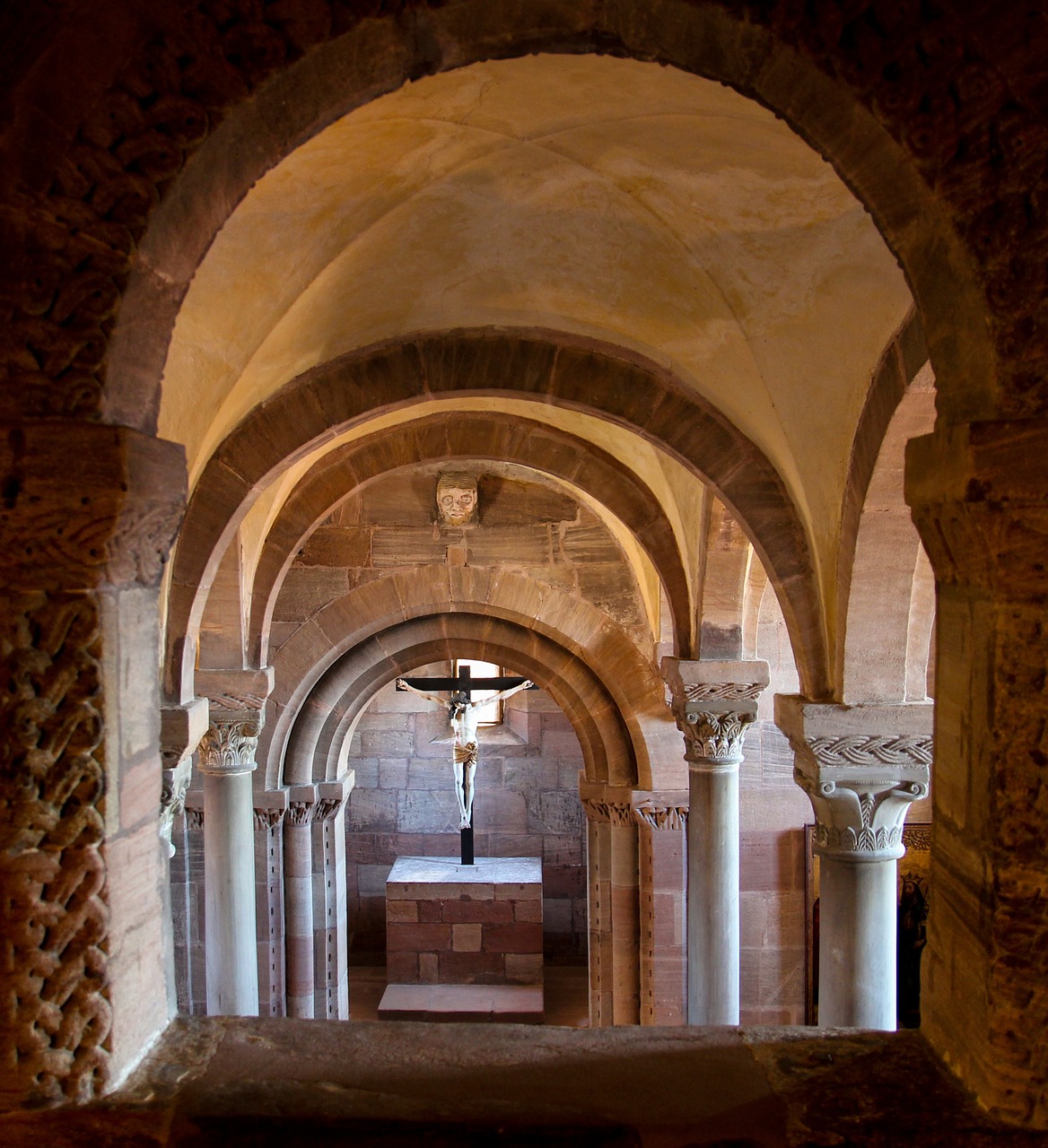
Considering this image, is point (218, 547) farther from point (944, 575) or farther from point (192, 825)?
point (192, 825)

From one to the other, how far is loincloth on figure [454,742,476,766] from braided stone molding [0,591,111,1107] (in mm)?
10408

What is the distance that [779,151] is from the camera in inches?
136

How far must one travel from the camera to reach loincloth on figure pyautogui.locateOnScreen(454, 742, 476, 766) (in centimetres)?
1240

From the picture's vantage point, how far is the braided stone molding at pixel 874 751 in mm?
4754

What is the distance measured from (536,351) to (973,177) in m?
3.34

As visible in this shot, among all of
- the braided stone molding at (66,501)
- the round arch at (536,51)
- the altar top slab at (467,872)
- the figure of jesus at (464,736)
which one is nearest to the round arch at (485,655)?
the figure of jesus at (464,736)

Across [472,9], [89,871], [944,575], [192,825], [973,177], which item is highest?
[472,9]

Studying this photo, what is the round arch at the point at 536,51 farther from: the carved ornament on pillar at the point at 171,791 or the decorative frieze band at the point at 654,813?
the decorative frieze band at the point at 654,813

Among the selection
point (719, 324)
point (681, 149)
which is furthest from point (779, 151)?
point (719, 324)

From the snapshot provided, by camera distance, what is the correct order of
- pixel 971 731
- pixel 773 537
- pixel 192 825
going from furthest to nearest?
1. pixel 192 825
2. pixel 773 537
3. pixel 971 731

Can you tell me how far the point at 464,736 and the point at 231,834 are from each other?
5539 millimetres

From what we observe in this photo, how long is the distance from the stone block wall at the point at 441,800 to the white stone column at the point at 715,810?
6754 mm

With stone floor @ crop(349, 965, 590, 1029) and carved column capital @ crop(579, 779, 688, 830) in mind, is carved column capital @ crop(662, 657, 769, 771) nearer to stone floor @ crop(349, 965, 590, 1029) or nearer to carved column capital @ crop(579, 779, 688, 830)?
carved column capital @ crop(579, 779, 688, 830)

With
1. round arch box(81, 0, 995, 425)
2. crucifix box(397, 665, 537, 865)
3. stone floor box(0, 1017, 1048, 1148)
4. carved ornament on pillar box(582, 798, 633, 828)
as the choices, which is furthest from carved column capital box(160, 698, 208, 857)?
crucifix box(397, 665, 537, 865)
